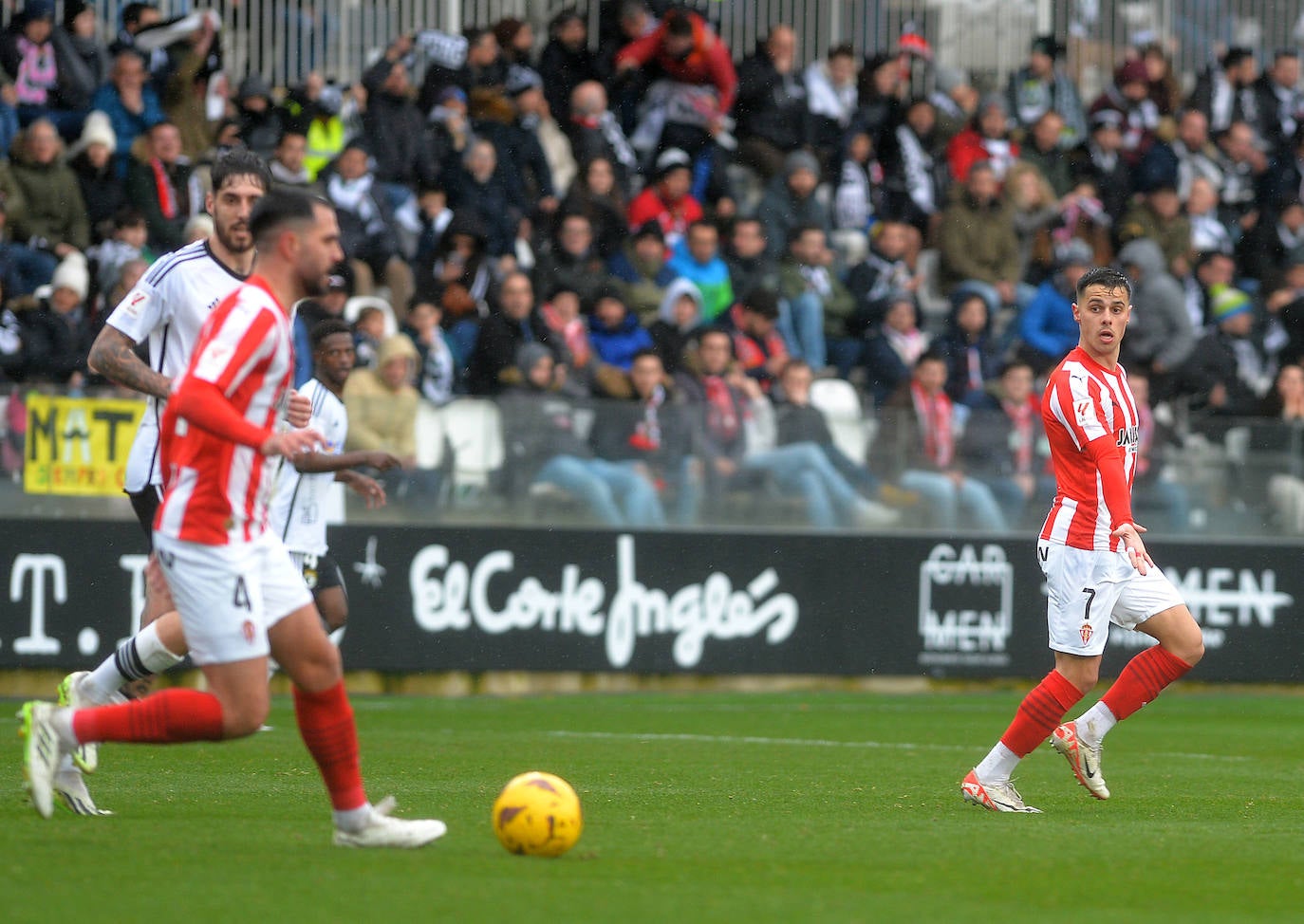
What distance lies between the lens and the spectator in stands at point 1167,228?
20.6m

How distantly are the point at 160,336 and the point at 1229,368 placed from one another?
42.6 feet

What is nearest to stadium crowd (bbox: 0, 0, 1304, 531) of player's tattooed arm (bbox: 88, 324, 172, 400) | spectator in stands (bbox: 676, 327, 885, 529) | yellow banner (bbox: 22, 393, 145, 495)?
spectator in stands (bbox: 676, 327, 885, 529)

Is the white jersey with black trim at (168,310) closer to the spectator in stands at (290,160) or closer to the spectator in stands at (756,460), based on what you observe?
the spectator in stands at (756,460)

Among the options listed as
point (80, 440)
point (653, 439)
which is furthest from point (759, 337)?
point (80, 440)

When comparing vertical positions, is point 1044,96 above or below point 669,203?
above

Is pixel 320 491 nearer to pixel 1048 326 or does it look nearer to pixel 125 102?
pixel 125 102

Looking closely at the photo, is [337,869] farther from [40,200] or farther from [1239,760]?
[40,200]

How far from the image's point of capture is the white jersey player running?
7.40 metres

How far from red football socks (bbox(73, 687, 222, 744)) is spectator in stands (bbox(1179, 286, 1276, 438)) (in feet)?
42.6

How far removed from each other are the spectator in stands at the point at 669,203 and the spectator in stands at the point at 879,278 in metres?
1.66

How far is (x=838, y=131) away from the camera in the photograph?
2081 cm

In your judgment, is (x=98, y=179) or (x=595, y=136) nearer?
(x=98, y=179)

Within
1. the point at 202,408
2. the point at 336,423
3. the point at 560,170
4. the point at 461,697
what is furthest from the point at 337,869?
the point at 560,170

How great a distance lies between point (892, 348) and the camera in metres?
17.6
